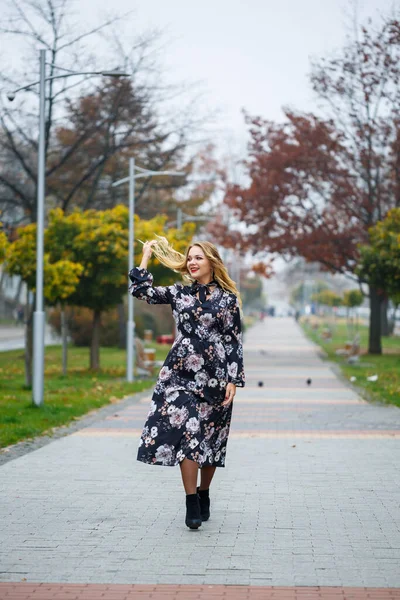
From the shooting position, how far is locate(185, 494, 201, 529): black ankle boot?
717 centimetres

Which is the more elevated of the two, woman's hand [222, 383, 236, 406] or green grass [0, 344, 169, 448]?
woman's hand [222, 383, 236, 406]

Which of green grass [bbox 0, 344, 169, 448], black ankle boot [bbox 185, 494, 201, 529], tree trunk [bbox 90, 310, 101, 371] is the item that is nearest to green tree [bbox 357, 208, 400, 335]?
green grass [bbox 0, 344, 169, 448]

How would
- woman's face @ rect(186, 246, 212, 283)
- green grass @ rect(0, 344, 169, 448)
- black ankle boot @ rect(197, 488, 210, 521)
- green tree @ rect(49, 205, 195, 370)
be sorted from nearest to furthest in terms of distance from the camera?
1. woman's face @ rect(186, 246, 212, 283)
2. black ankle boot @ rect(197, 488, 210, 521)
3. green grass @ rect(0, 344, 169, 448)
4. green tree @ rect(49, 205, 195, 370)

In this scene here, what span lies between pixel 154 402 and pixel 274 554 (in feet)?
4.29

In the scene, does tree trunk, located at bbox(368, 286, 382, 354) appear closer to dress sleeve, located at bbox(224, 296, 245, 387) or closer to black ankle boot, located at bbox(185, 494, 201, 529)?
dress sleeve, located at bbox(224, 296, 245, 387)

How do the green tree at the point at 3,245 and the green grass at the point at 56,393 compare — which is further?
the green tree at the point at 3,245

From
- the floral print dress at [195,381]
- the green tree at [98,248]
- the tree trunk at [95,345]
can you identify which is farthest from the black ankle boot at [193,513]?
the tree trunk at [95,345]

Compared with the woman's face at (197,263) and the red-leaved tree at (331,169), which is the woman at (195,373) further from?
the red-leaved tree at (331,169)

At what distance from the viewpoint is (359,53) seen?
36.0 m

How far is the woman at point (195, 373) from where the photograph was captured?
7133mm

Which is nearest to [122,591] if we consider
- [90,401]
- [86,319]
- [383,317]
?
[90,401]

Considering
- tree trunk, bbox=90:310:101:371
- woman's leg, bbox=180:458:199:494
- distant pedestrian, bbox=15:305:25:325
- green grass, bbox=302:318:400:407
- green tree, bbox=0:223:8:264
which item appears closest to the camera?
woman's leg, bbox=180:458:199:494

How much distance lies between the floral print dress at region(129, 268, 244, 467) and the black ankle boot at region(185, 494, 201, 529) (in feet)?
0.76

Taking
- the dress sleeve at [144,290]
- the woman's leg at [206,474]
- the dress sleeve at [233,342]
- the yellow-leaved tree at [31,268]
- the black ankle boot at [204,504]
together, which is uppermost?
the yellow-leaved tree at [31,268]
